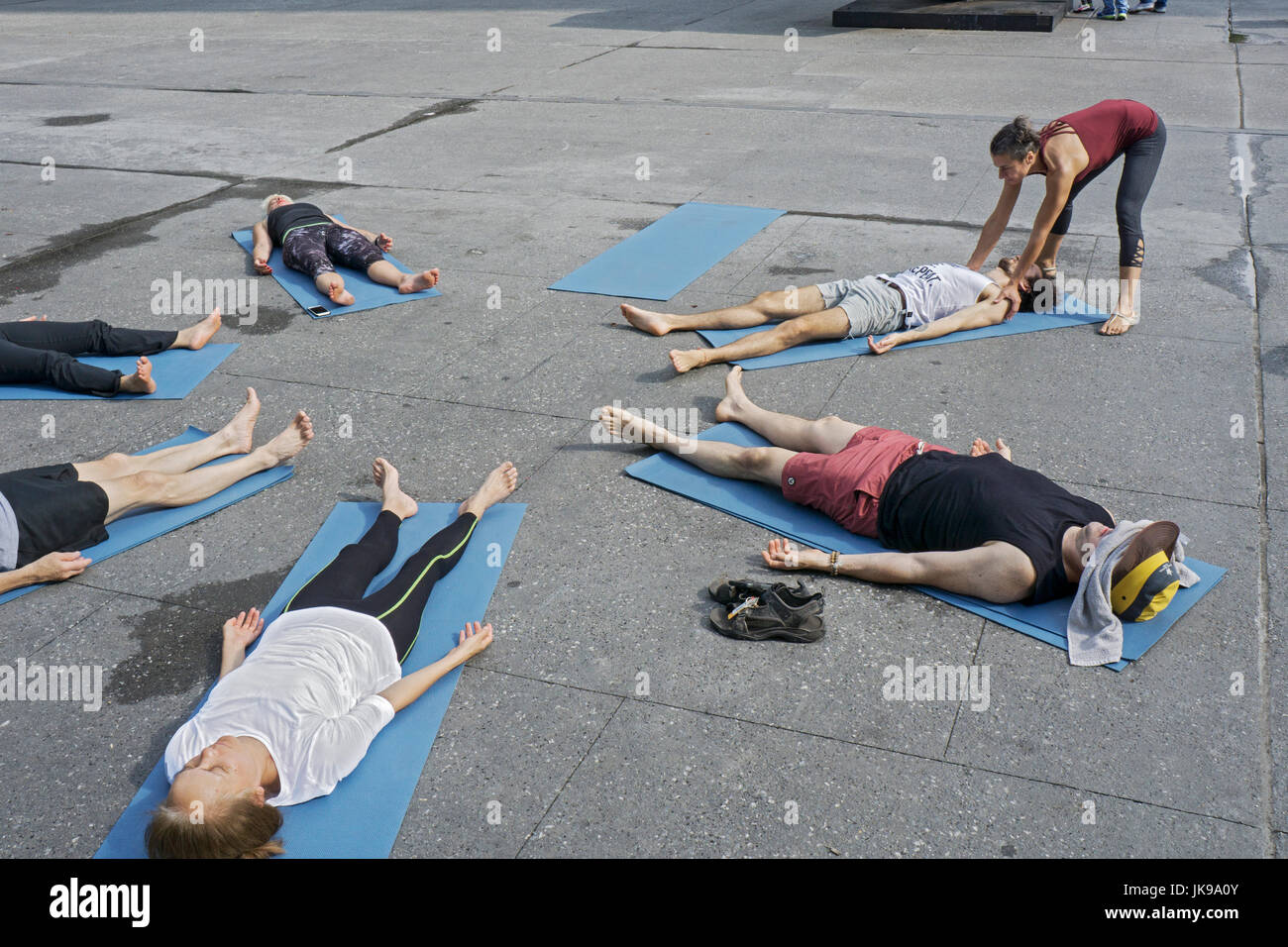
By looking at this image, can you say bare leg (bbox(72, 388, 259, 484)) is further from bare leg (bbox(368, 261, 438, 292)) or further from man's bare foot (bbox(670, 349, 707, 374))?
man's bare foot (bbox(670, 349, 707, 374))

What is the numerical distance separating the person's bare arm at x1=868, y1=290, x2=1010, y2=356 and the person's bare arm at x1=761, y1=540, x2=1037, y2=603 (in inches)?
90.3

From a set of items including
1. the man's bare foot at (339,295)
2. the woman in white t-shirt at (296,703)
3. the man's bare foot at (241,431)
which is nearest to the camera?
the woman in white t-shirt at (296,703)

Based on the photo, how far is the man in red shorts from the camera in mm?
3861

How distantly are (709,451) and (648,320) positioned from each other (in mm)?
1737

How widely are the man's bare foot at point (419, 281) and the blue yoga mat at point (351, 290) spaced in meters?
0.03

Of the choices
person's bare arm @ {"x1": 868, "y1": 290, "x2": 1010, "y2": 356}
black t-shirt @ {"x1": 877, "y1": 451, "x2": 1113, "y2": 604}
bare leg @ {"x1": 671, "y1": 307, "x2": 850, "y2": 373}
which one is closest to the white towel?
black t-shirt @ {"x1": 877, "y1": 451, "x2": 1113, "y2": 604}

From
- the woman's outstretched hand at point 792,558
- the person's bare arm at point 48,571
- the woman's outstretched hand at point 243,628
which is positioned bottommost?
the woman's outstretched hand at point 243,628

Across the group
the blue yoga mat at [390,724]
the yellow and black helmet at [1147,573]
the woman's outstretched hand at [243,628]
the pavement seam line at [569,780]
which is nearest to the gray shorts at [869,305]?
the blue yoga mat at [390,724]

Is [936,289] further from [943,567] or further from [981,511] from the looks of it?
[943,567]

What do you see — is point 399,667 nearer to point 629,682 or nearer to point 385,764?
point 385,764

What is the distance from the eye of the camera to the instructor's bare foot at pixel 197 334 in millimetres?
6395

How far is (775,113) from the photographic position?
12.2m

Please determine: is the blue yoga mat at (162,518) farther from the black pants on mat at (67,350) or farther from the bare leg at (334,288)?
Result: the bare leg at (334,288)
